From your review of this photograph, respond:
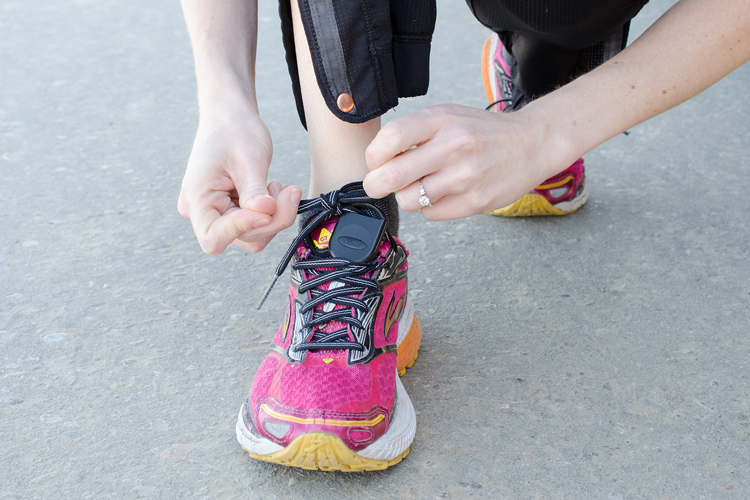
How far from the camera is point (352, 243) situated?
3.07 ft

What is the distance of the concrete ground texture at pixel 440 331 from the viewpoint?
0.86m

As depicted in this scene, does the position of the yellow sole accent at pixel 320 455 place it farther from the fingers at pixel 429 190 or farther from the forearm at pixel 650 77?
the forearm at pixel 650 77

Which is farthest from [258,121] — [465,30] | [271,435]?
[465,30]

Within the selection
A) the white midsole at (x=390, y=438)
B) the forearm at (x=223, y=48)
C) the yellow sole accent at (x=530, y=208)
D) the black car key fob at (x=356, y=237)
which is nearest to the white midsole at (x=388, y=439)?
the white midsole at (x=390, y=438)

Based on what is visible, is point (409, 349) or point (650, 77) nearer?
point (650, 77)

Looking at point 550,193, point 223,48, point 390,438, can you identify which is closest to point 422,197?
point 390,438

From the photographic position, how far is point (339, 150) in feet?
3.23

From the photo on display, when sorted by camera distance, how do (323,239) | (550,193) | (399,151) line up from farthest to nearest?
(550,193)
(323,239)
(399,151)

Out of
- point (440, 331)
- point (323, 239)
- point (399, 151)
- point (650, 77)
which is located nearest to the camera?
point (399, 151)

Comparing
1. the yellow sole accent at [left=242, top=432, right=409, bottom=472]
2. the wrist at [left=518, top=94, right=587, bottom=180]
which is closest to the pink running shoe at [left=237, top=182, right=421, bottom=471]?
the yellow sole accent at [left=242, top=432, right=409, bottom=472]

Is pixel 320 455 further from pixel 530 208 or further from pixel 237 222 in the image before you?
pixel 530 208

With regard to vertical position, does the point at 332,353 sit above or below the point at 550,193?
above

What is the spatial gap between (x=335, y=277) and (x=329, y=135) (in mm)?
215

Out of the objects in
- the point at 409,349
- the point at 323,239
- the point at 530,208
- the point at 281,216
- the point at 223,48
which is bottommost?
the point at 530,208
